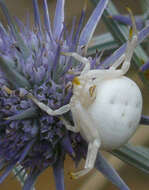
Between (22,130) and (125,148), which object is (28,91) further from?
(125,148)

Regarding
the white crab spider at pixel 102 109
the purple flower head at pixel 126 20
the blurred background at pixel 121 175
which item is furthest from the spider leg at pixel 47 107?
the blurred background at pixel 121 175

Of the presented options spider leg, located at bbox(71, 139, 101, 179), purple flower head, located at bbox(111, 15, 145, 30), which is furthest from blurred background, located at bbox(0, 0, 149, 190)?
spider leg, located at bbox(71, 139, 101, 179)

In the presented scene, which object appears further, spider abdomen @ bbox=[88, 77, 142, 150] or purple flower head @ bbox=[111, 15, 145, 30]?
purple flower head @ bbox=[111, 15, 145, 30]

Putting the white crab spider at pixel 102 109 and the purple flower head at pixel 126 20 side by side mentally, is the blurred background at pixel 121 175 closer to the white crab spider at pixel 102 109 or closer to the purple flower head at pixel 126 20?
the purple flower head at pixel 126 20

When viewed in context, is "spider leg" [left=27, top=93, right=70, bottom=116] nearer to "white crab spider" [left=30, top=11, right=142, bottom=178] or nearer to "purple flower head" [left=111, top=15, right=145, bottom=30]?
"white crab spider" [left=30, top=11, right=142, bottom=178]

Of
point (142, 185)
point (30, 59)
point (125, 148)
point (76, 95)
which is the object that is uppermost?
point (30, 59)


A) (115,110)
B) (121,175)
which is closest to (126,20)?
(115,110)

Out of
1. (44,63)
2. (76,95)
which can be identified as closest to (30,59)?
(44,63)
